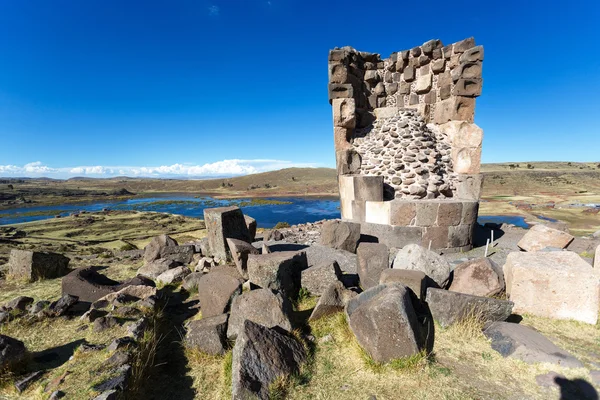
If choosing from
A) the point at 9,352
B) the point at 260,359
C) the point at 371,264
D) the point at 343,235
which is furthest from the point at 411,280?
the point at 9,352

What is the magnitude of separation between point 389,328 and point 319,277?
1.70 metres

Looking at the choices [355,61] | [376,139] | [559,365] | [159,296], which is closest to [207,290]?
[159,296]

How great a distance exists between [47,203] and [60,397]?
311 feet

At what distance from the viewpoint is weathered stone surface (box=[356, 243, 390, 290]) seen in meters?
4.83

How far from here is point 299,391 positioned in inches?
110

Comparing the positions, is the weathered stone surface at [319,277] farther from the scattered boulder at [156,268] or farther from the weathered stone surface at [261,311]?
the scattered boulder at [156,268]

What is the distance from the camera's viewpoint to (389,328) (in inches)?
120

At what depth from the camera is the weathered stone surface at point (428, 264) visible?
4495mm

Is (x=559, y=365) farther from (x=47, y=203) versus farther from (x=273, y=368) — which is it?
(x=47, y=203)

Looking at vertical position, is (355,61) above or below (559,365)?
above

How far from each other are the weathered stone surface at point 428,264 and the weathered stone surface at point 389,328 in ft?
4.88

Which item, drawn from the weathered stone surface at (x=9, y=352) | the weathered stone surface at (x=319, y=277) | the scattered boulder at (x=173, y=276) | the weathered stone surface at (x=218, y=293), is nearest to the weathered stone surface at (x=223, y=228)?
the scattered boulder at (x=173, y=276)

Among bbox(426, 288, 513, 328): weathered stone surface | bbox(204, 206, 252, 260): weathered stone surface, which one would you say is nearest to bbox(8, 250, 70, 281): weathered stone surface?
bbox(204, 206, 252, 260): weathered stone surface

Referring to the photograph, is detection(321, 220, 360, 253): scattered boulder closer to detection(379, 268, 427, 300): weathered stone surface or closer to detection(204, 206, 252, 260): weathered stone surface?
detection(204, 206, 252, 260): weathered stone surface
